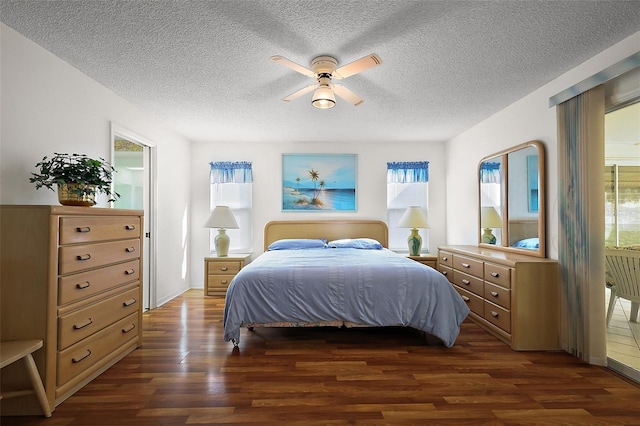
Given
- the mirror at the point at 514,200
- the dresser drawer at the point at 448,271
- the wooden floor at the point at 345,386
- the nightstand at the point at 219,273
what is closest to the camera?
the wooden floor at the point at 345,386

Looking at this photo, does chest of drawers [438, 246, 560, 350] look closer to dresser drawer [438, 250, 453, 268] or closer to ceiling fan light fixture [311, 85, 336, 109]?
dresser drawer [438, 250, 453, 268]

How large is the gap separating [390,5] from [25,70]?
2519mm

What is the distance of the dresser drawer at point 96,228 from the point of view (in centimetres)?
203

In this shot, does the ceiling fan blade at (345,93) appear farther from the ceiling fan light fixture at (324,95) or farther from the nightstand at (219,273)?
the nightstand at (219,273)

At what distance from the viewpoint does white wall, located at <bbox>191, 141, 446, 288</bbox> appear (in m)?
5.39

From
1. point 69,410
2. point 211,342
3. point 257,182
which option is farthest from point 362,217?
point 69,410

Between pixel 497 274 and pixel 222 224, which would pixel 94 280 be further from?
pixel 497 274

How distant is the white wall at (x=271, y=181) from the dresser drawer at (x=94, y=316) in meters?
2.58

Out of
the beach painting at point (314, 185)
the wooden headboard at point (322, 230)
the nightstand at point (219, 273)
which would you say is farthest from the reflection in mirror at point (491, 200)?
the nightstand at point (219, 273)

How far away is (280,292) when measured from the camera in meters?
2.93

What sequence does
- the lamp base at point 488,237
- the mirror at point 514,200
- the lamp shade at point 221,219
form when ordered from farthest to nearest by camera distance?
the lamp shade at point 221,219 → the lamp base at point 488,237 → the mirror at point 514,200

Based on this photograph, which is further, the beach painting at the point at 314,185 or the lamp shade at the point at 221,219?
the beach painting at the point at 314,185

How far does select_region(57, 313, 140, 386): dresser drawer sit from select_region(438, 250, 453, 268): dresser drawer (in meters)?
3.47

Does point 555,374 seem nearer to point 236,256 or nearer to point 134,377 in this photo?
point 134,377
